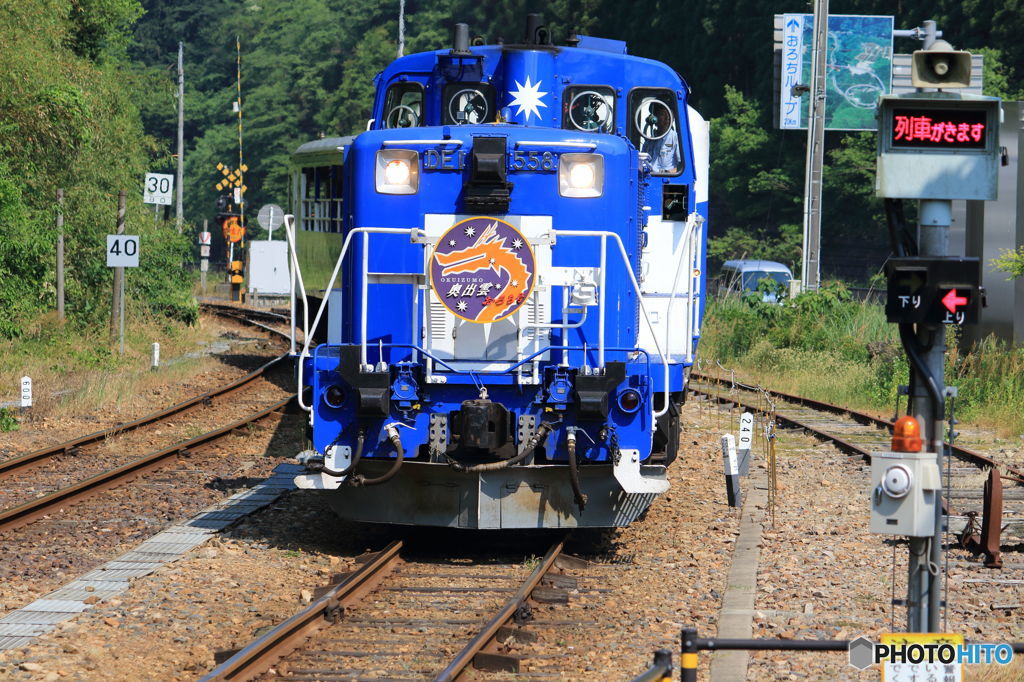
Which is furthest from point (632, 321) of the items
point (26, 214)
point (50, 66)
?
point (50, 66)

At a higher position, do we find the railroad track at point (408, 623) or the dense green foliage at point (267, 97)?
the dense green foliage at point (267, 97)

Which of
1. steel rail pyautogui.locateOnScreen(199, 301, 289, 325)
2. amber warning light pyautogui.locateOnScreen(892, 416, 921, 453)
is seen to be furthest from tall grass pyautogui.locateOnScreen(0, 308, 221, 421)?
amber warning light pyautogui.locateOnScreen(892, 416, 921, 453)

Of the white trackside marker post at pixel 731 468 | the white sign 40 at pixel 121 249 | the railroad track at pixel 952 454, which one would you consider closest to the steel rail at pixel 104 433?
the white sign 40 at pixel 121 249

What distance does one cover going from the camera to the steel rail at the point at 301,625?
722cm

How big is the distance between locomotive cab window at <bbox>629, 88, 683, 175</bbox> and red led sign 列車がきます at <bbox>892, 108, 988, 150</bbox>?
5.54 metres

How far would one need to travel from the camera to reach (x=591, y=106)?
38.9ft

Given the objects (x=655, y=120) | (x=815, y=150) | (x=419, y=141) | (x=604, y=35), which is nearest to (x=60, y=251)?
(x=655, y=120)

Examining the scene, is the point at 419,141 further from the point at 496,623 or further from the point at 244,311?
the point at 244,311

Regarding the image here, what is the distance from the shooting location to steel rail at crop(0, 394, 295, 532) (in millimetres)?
11758

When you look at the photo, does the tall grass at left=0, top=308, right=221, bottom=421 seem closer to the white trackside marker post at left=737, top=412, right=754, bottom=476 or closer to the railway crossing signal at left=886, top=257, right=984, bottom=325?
the white trackside marker post at left=737, top=412, right=754, bottom=476

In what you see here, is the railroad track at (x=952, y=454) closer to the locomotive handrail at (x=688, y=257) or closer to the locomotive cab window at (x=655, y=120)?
the locomotive handrail at (x=688, y=257)

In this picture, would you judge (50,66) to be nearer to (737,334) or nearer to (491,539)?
(737,334)

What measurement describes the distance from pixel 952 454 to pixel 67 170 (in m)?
17.3

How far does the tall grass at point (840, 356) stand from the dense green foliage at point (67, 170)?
12933 mm
